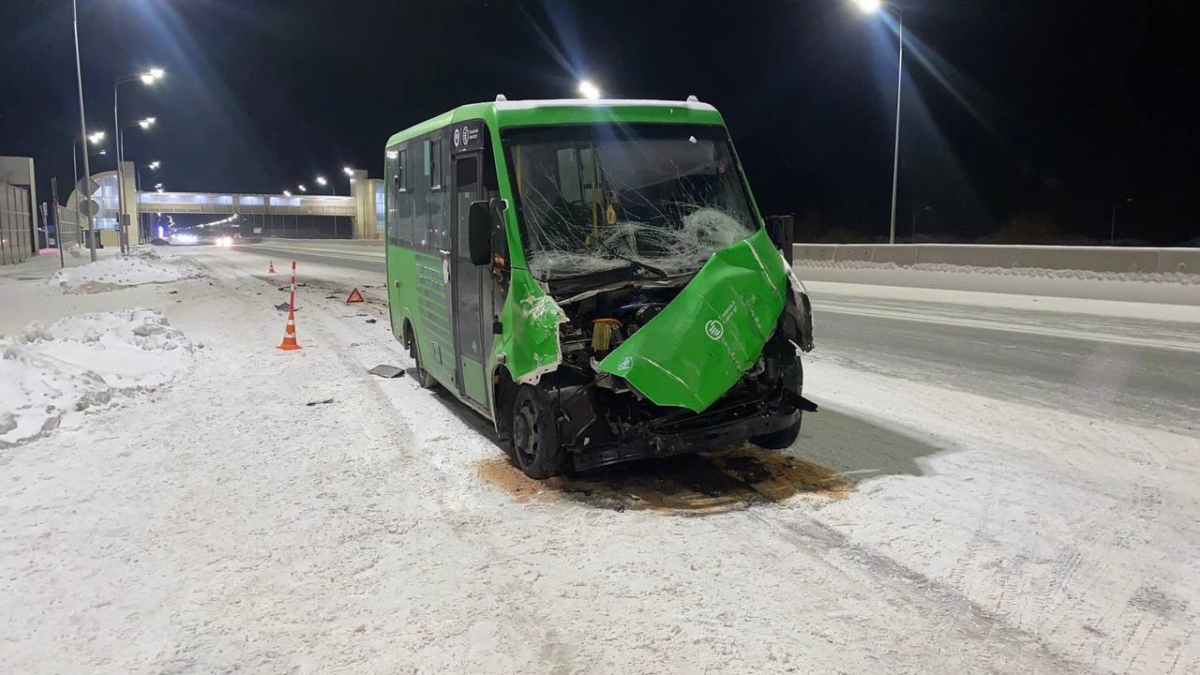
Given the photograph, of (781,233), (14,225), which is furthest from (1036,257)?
(14,225)

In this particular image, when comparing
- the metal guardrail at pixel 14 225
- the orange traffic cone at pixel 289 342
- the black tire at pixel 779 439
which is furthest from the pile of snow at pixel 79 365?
the metal guardrail at pixel 14 225

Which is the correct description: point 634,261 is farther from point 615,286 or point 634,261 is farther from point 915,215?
point 915,215

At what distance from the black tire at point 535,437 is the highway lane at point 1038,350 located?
3846 millimetres

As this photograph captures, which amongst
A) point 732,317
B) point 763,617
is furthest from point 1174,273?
point 763,617

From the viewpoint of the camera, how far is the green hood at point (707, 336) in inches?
208

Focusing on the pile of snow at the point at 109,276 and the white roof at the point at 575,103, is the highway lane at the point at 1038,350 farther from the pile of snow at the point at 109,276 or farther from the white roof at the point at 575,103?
the pile of snow at the point at 109,276

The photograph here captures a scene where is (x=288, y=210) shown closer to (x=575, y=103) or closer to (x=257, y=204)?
(x=257, y=204)

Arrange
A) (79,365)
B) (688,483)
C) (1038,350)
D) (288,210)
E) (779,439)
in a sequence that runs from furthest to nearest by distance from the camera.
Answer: (288,210), (1038,350), (79,365), (779,439), (688,483)

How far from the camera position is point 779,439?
644cm

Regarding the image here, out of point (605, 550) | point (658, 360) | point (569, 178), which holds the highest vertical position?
point (569, 178)

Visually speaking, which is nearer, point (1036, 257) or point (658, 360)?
point (658, 360)

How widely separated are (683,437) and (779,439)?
3.87ft

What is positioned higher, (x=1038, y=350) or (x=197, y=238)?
(x=197, y=238)

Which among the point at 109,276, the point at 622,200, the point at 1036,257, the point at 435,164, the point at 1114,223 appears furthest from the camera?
the point at 1114,223
